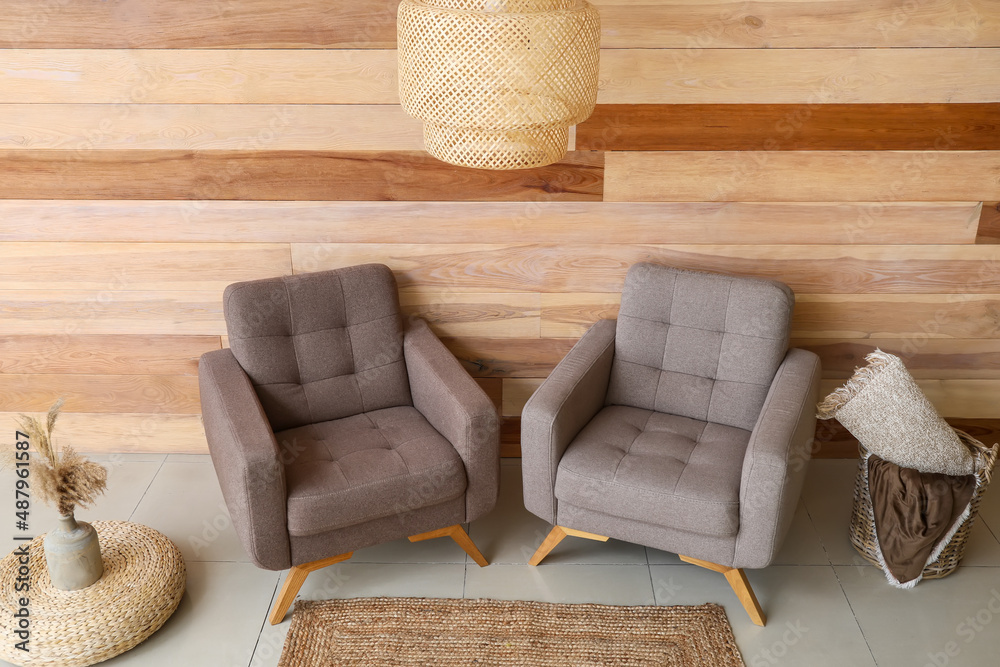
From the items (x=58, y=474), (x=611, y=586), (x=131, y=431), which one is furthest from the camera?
(x=131, y=431)

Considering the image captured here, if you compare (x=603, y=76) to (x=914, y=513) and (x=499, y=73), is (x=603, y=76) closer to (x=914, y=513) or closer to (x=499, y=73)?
(x=499, y=73)

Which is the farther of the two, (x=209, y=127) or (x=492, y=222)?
(x=492, y=222)

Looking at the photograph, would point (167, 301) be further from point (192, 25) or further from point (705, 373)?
point (705, 373)

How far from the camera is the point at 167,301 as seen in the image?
3217 mm

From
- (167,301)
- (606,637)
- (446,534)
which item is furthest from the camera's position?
(167,301)

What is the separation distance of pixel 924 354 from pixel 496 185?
177cm

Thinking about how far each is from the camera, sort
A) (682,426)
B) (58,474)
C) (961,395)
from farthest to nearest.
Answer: (961,395), (682,426), (58,474)

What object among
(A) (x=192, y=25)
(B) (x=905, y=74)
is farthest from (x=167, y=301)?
(B) (x=905, y=74)

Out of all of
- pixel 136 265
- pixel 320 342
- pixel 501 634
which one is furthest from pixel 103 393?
pixel 501 634

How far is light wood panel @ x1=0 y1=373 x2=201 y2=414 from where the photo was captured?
3350mm

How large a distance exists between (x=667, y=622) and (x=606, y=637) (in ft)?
0.67

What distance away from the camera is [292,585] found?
2.61m

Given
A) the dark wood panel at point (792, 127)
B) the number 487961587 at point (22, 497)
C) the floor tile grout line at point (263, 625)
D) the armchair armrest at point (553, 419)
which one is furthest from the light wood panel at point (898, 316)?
the number 487961587 at point (22, 497)

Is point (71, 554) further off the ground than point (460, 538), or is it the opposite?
point (71, 554)
